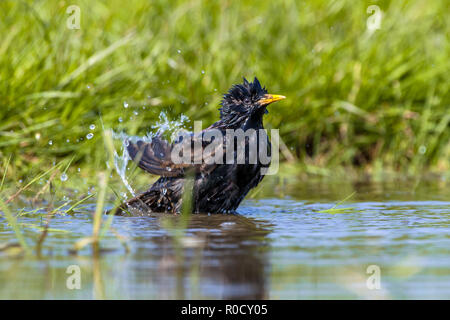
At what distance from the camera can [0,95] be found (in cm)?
667

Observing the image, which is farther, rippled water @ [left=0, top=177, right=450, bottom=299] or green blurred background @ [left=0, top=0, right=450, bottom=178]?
green blurred background @ [left=0, top=0, right=450, bottom=178]

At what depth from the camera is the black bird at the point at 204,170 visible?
5500 mm

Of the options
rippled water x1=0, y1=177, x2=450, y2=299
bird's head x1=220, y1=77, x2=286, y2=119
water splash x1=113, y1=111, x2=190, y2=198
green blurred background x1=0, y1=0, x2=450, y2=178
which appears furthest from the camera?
green blurred background x1=0, y1=0, x2=450, y2=178

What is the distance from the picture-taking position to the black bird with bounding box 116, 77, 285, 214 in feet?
18.0

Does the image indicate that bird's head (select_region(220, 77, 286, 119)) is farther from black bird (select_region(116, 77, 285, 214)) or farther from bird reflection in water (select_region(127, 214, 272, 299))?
bird reflection in water (select_region(127, 214, 272, 299))

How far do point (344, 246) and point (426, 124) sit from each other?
13.9ft

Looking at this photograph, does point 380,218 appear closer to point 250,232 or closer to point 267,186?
point 250,232

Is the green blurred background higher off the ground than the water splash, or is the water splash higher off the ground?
the green blurred background

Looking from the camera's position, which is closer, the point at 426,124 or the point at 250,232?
the point at 250,232

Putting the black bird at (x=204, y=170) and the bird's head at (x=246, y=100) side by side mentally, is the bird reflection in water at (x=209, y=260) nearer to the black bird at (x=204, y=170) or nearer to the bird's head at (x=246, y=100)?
the black bird at (x=204, y=170)

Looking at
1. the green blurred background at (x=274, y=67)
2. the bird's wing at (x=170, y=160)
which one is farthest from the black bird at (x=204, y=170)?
the green blurred background at (x=274, y=67)

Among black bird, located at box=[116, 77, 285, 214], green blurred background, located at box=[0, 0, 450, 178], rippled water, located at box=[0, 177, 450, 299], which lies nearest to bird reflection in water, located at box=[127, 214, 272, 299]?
rippled water, located at box=[0, 177, 450, 299]

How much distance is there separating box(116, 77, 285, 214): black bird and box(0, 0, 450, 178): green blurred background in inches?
56.3

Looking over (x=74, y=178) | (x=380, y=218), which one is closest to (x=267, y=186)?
(x=74, y=178)
